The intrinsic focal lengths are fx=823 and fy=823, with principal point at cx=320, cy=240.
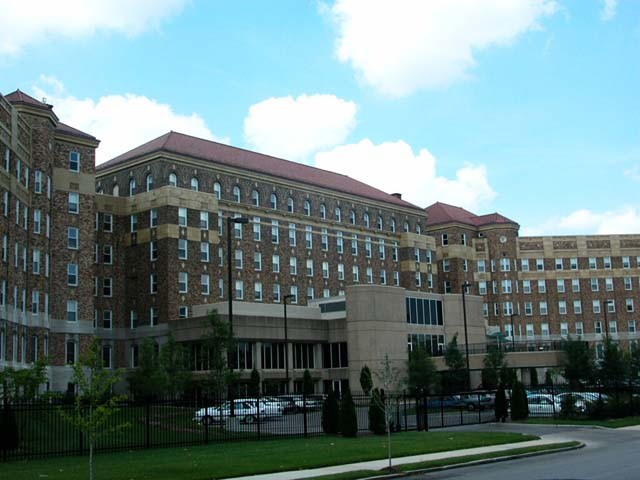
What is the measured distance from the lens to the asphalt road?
19625mm

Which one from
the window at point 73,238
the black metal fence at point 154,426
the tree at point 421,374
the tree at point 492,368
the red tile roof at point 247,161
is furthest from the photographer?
the red tile roof at point 247,161

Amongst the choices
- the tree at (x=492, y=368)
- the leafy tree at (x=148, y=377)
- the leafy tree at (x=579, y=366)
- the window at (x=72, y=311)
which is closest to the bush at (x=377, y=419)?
the leafy tree at (x=148, y=377)

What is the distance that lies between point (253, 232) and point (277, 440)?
148 ft

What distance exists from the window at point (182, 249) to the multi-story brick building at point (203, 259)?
97mm

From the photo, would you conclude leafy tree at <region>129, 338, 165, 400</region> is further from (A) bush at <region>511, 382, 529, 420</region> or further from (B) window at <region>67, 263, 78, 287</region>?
(A) bush at <region>511, 382, 529, 420</region>

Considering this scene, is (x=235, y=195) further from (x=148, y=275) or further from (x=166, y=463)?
(x=166, y=463)

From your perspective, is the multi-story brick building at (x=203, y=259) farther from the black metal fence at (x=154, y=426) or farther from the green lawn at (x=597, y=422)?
the green lawn at (x=597, y=422)

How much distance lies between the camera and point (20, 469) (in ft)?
72.7

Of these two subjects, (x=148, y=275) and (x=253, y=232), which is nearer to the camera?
(x=148, y=275)

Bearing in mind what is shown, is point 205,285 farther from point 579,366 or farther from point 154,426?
point 154,426

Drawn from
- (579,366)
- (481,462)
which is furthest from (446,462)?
(579,366)

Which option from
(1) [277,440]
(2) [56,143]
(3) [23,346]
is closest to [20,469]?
(1) [277,440]

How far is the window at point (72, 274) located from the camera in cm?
6150

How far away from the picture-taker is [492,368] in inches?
2682
